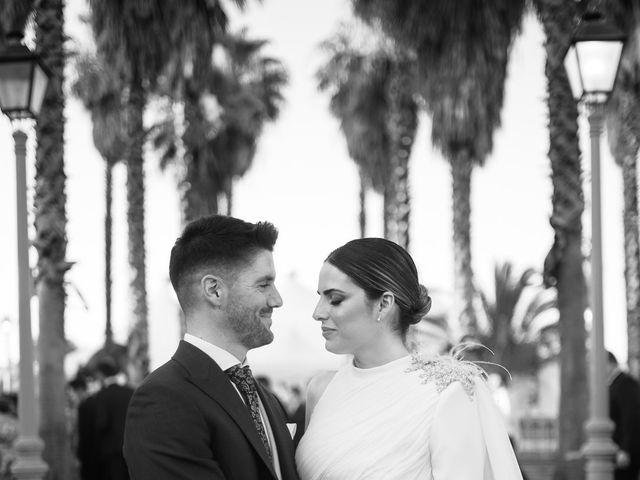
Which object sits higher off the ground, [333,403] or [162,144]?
[162,144]

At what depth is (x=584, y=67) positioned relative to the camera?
1018cm

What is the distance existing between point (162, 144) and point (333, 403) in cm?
2514

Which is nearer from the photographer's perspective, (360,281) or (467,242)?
(360,281)

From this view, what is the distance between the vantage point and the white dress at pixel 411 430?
3.96 meters

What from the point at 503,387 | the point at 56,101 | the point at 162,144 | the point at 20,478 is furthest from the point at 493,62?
the point at 162,144

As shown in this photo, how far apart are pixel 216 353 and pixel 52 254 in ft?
31.9

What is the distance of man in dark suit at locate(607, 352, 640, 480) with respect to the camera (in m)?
12.1

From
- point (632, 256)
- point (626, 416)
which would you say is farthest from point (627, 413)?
point (632, 256)

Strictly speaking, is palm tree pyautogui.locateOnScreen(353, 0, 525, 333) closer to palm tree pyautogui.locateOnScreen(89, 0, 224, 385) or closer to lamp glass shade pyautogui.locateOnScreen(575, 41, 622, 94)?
palm tree pyautogui.locateOnScreen(89, 0, 224, 385)

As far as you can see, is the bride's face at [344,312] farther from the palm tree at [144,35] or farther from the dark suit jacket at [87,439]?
the palm tree at [144,35]

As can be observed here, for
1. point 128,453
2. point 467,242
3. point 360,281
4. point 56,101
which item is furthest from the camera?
point 467,242

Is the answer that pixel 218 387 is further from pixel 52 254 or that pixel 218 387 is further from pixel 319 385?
pixel 52 254

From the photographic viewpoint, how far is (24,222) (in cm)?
995

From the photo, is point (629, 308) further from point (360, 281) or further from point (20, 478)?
point (360, 281)
